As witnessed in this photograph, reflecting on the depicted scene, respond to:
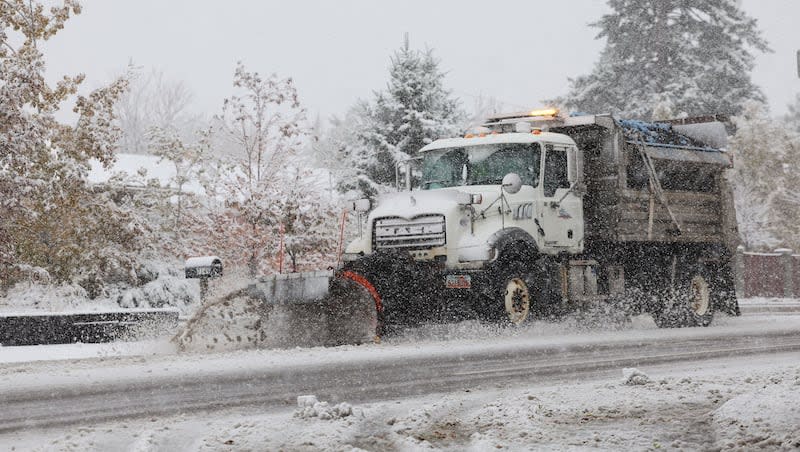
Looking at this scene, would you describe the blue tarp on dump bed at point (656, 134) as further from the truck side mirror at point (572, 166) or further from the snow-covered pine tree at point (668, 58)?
the snow-covered pine tree at point (668, 58)

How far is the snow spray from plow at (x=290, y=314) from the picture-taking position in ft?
41.5

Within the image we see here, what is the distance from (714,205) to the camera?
18219 millimetres

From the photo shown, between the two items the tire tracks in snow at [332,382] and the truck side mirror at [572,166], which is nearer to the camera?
the tire tracks in snow at [332,382]

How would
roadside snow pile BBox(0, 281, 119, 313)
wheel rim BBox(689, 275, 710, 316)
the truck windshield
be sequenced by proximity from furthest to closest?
roadside snow pile BBox(0, 281, 119, 313) < wheel rim BBox(689, 275, 710, 316) < the truck windshield

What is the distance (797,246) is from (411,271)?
3131 centimetres

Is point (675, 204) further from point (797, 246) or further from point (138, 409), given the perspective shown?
point (797, 246)

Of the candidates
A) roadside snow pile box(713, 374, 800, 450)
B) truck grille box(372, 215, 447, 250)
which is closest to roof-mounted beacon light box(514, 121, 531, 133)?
truck grille box(372, 215, 447, 250)

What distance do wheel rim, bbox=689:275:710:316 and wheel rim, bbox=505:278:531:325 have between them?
16.2ft

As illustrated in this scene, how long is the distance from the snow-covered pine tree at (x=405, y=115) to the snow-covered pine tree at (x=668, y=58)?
1990 cm

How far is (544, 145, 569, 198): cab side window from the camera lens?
14.8 m

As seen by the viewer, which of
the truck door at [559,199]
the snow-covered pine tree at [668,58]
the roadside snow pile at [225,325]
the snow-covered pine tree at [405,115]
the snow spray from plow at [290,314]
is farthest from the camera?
the snow-covered pine tree at [668,58]

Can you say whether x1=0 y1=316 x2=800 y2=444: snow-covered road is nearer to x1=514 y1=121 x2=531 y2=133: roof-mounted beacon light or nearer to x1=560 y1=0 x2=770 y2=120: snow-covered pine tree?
x1=514 y1=121 x2=531 y2=133: roof-mounted beacon light

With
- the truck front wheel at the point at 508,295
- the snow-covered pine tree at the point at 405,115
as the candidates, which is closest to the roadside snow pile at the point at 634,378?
the truck front wheel at the point at 508,295

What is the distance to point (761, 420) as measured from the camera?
6070 mm
